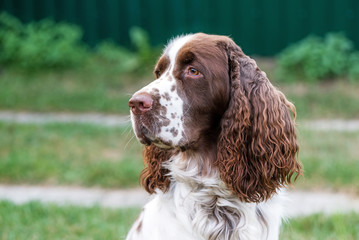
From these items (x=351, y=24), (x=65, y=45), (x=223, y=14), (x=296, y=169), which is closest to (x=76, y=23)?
(x=65, y=45)

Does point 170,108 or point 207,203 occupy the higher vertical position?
point 170,108

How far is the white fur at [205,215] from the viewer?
372 cm

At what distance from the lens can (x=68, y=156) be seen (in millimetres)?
7684

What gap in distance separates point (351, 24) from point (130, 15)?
434 centimetres

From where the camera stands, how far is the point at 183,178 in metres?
3.82

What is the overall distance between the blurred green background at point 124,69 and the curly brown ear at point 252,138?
3.15 m

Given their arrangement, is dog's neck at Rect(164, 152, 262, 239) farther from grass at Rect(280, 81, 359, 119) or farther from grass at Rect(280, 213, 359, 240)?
grass at Rect(280, 81, 359, 119)

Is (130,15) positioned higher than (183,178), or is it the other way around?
(183,178)

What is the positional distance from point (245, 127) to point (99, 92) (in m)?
7.04

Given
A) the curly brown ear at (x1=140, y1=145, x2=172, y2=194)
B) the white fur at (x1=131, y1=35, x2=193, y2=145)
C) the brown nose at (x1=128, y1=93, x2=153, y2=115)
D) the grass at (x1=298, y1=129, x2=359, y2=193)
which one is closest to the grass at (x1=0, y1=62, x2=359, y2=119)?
the grass at (x1=298, y1=129, x2=359, y2=193)

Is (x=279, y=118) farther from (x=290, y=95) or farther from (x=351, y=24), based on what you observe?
(x=351, y=24)

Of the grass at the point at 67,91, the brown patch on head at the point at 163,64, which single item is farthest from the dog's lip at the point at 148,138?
the grass at the point at 67,91

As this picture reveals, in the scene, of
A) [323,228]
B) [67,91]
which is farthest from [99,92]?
[323,228]

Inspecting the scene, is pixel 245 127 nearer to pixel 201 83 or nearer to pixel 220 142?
pixel 220 142
